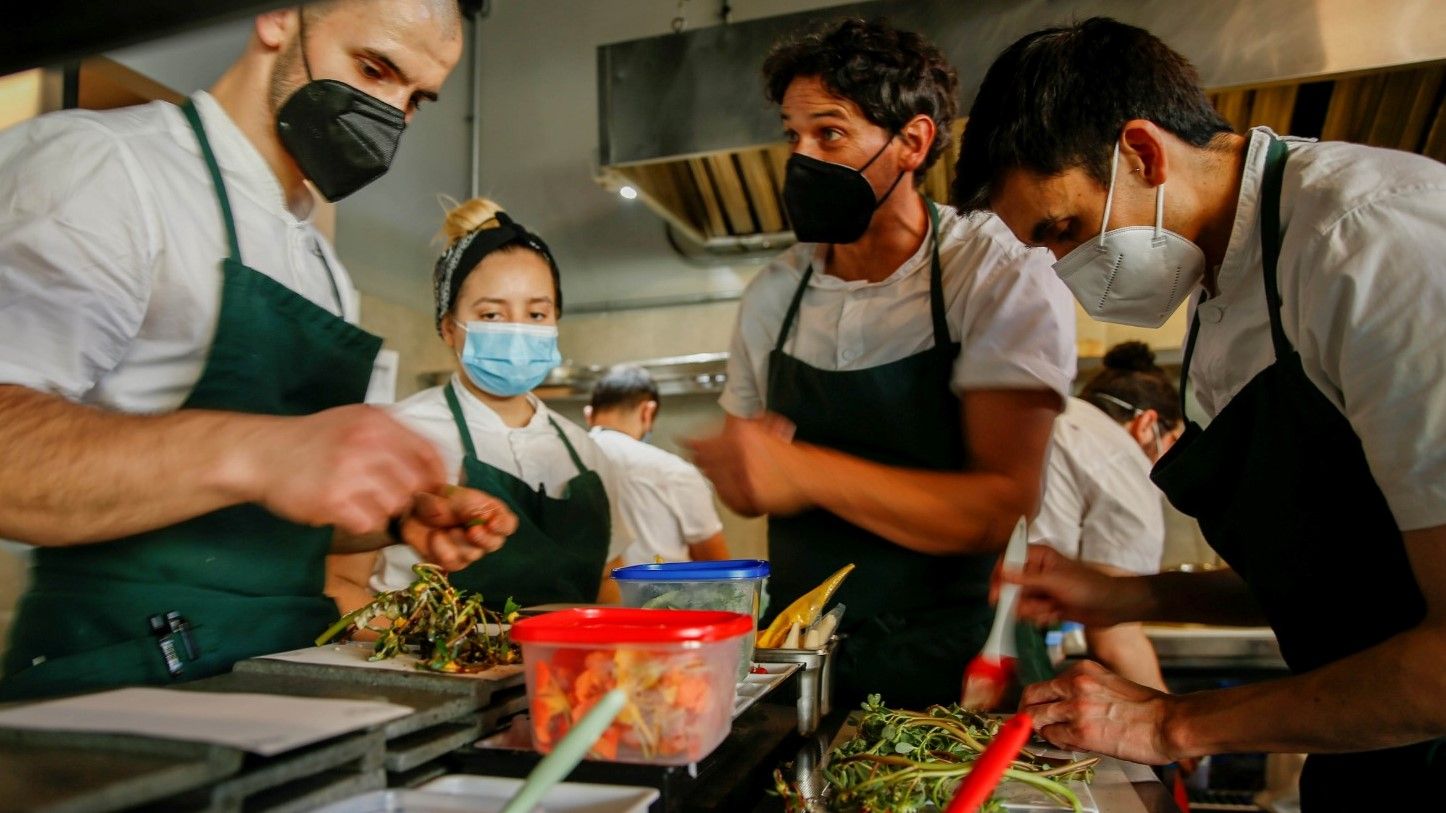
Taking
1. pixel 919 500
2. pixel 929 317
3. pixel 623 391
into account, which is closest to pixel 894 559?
pixel 919 500

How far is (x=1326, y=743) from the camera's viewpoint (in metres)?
1.05

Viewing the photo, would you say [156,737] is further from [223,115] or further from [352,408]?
[223,115]

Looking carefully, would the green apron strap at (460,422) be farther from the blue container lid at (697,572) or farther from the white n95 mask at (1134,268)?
the white n95 mask at (1134,268)

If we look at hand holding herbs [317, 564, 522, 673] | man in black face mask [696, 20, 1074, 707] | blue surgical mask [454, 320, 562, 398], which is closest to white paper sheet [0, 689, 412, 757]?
hand holding herbs [317, 564, 522, 673]

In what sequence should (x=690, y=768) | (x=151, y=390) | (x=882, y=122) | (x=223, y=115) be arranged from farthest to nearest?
1. (x=882, y=122)
2. (x=223, y=115)
3. (x=151, y=390)
4. (x=690, y=768)

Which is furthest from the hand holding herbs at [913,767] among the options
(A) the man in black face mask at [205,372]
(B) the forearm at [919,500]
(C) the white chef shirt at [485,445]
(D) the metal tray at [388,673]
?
(C) the white chef shirt at [485,445]

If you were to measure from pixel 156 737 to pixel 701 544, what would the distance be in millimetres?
2773

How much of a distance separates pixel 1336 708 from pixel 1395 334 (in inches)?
16.4

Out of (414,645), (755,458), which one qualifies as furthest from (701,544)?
(414,645)

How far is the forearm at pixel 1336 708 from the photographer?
3.21ft

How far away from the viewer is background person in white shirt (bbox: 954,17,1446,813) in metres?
0.99

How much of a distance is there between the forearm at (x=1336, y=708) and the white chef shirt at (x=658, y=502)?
7.41 ft

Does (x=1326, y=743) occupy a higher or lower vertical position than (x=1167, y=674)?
higher

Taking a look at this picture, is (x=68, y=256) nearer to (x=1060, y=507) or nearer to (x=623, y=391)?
(x=623, y=391)
